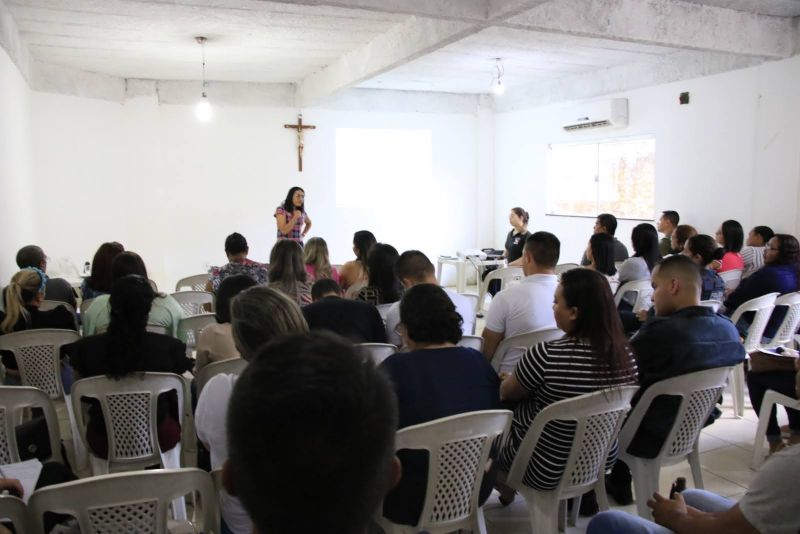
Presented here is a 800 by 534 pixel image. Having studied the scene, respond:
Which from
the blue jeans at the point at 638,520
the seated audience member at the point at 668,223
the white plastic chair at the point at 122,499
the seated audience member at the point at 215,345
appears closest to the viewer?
the white plastic chair at the point at 122,499

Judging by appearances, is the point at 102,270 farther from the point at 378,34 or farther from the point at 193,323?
the point at 378,34

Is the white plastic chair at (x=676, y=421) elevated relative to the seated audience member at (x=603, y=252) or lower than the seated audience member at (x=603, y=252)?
lower

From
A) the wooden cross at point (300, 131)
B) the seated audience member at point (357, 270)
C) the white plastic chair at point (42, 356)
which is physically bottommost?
the white plastic chair at point (42, 356)

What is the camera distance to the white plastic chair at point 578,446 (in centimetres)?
209

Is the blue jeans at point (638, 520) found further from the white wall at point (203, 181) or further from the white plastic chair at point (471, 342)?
the white wall at point (203, 181)

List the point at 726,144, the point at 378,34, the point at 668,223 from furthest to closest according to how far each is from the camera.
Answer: the point at 668,223, the point at 726,144, the point at 378,34

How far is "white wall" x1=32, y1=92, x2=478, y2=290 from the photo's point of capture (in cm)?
735

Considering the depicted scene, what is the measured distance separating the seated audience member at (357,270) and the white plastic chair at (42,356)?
5.27 ft

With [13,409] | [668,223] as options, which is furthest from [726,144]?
[13,409]

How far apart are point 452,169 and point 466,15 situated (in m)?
5.18

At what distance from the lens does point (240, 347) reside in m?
2.01

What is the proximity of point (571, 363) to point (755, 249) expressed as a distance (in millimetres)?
4117

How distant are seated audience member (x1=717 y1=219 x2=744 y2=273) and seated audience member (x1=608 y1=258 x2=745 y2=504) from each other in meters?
2.92

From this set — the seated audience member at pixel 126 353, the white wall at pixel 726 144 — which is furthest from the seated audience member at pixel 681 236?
the seated audience member at pixel 126 353
